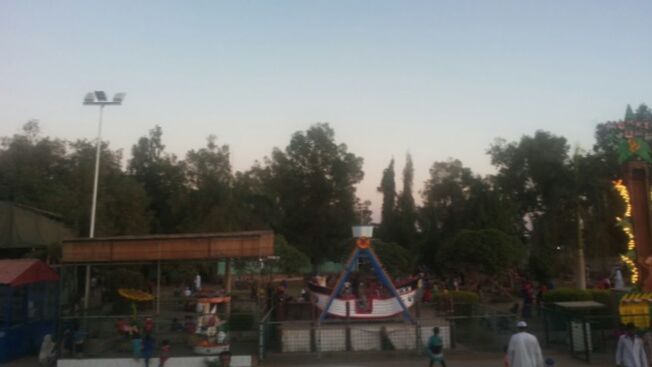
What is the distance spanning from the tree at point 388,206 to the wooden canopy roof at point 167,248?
40.1m

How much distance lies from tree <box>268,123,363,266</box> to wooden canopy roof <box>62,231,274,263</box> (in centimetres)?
3669

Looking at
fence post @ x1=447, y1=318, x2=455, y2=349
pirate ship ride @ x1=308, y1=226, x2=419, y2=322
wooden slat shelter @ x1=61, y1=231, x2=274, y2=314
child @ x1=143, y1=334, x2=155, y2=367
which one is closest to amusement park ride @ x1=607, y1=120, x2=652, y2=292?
fence post @ x1=447, y1=318, x2=455, y2=349

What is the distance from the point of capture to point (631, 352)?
11.4 meters

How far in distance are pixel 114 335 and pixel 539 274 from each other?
2674cm

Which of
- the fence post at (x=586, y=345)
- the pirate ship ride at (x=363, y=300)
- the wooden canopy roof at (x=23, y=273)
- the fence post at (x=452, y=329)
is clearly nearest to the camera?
the fence post at (x=586, y=345)

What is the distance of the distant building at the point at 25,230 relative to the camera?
96.7 ft

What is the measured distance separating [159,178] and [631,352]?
171ft

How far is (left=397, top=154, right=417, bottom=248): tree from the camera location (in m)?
54.5

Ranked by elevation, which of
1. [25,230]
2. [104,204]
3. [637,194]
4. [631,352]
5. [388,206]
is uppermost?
[388,206]

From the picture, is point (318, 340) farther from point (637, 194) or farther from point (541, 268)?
point (541, 268)

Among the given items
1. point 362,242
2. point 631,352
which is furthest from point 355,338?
point 631,352

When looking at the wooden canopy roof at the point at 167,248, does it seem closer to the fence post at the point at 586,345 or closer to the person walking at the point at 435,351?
the person walking at the point at 435,351

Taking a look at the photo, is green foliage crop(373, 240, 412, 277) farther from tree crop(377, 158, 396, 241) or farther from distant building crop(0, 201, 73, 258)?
A: tree crop(377, 158, 396, 241)

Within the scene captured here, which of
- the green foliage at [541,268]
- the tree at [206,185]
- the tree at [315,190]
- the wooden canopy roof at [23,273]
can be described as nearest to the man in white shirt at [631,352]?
the wooden canopy roof at [23,273]
